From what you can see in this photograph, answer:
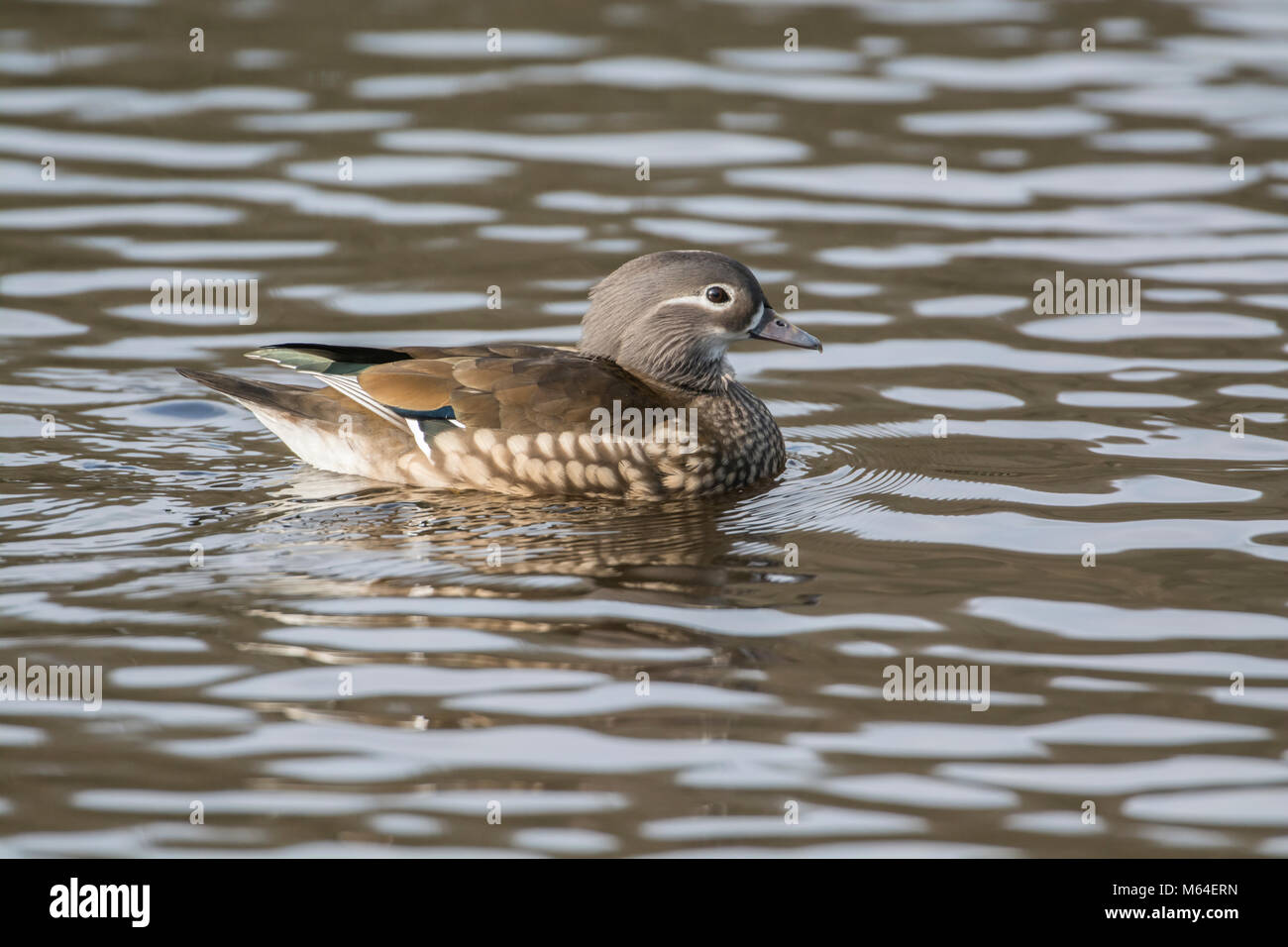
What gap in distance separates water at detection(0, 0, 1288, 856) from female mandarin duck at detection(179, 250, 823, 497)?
20 centimetres

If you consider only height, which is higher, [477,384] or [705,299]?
[705,299]

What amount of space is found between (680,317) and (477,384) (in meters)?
1.23

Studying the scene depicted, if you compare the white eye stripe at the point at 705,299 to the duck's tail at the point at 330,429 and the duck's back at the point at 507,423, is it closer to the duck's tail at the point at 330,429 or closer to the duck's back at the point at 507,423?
the duck's back at the point at 507,423

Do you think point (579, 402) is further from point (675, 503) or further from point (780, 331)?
point (780, 331)

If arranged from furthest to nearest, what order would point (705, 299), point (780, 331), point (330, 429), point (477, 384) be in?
point (780, 331) < point (705, 299) < point (330, 429) < point (477, 384)

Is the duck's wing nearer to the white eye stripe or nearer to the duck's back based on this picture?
the duck's back

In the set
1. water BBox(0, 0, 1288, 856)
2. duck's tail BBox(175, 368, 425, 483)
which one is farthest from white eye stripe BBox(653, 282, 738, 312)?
duck's tail BBox(175, 368, 425, 483)

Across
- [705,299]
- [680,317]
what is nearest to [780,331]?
[705,299]

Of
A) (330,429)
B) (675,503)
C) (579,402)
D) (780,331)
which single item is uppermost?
(780,331)

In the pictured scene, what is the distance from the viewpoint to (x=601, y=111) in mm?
16578

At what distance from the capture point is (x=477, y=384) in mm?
9734

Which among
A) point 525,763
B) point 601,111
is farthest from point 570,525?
point 601,111

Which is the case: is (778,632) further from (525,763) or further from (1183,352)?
(1183,352)

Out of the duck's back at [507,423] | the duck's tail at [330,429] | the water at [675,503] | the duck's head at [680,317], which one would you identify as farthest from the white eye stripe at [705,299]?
the duck's tail at [330,429]
